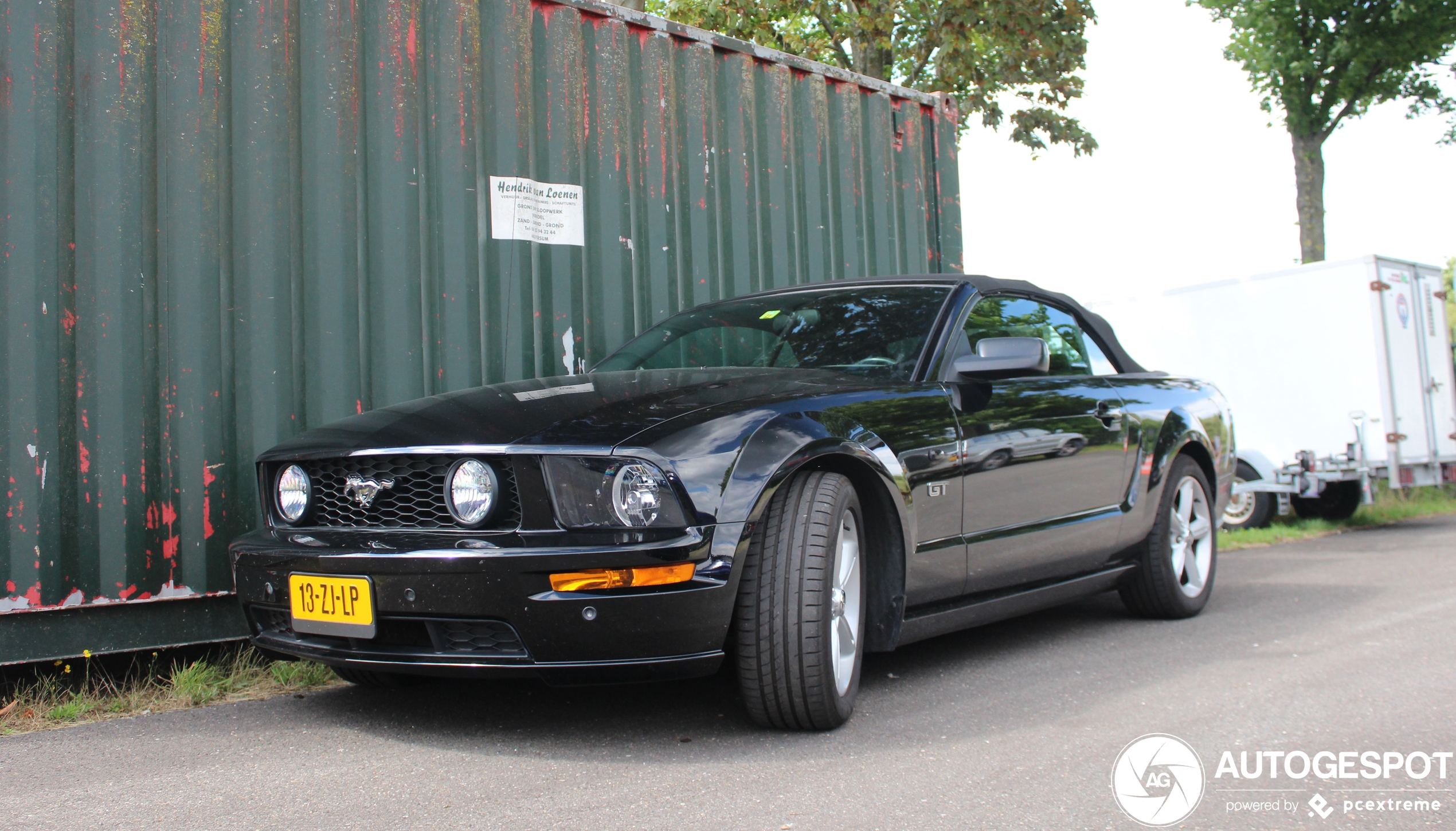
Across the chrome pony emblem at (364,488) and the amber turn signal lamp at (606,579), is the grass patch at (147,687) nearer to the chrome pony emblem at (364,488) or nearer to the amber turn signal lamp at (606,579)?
the chrome pony emblem at (364,488)

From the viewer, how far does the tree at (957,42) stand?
515 inches

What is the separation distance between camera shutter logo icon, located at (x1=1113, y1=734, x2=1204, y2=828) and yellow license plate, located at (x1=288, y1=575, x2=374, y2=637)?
1773mm

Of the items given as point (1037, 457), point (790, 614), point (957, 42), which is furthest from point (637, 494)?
point (957, 42)

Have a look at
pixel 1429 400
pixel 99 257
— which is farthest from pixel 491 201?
pixel 1429 400

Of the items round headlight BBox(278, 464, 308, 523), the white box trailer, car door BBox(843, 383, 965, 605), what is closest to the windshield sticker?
round headlight BBox(278, 464, 308, 523)

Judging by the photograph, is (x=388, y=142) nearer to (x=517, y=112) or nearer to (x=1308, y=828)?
(x=517, y=112)

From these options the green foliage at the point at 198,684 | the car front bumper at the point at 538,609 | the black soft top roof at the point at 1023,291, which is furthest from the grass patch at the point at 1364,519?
the green foliage at the point at 198,684

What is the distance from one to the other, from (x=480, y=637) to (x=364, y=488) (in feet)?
1.76

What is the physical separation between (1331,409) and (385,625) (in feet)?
32.0

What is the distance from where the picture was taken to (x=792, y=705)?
9.60 ft

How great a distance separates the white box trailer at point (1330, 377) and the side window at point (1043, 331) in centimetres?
639

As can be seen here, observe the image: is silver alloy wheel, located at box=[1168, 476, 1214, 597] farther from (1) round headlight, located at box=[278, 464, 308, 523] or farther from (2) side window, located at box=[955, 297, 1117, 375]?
(1) round headlight, located at box=[278, 464, 308, 523]

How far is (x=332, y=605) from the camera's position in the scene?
114 inches

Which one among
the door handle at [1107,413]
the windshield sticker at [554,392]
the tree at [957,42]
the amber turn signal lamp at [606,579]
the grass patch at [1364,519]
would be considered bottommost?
the grass patch at [1364,519]
